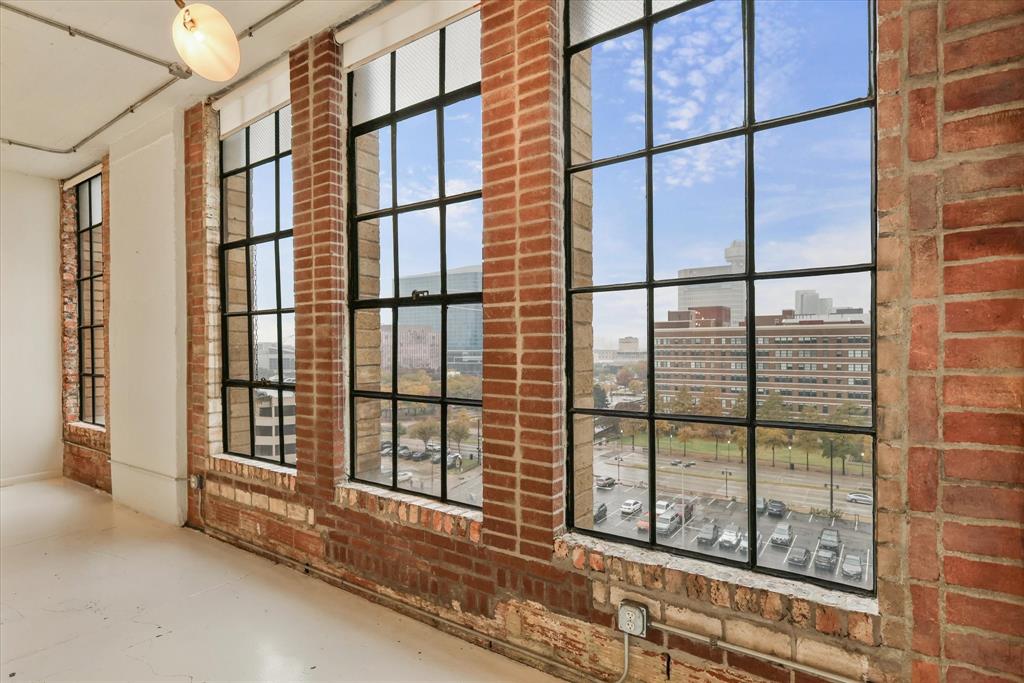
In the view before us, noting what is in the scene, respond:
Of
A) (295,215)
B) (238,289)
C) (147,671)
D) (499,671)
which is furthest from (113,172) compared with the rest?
(499,671)

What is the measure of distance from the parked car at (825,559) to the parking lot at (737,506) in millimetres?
11

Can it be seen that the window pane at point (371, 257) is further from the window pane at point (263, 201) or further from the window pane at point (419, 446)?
the window pane at point (263, 201)

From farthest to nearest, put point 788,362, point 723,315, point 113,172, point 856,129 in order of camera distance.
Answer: point 113,172 → point 723,315 → point 788,362 → point 856,129

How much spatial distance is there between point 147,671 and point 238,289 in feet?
8.00

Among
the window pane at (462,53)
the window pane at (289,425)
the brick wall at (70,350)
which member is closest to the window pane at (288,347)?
the window pane at (289,425)

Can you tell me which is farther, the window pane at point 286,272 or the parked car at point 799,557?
the window pane at point 286,272

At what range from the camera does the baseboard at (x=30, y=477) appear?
5387 millimetres

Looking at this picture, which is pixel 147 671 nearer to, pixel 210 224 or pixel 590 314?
pixel 590 314

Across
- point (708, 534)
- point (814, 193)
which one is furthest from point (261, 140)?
point (708, 534)

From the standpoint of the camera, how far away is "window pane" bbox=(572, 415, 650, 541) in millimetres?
2037

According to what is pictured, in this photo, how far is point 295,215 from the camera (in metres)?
3.07

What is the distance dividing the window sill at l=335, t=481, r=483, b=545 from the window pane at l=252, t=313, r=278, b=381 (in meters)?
1.09

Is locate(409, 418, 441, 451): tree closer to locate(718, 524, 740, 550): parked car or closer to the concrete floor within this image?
the concrete floor

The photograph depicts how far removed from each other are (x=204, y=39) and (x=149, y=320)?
308 centimetres
